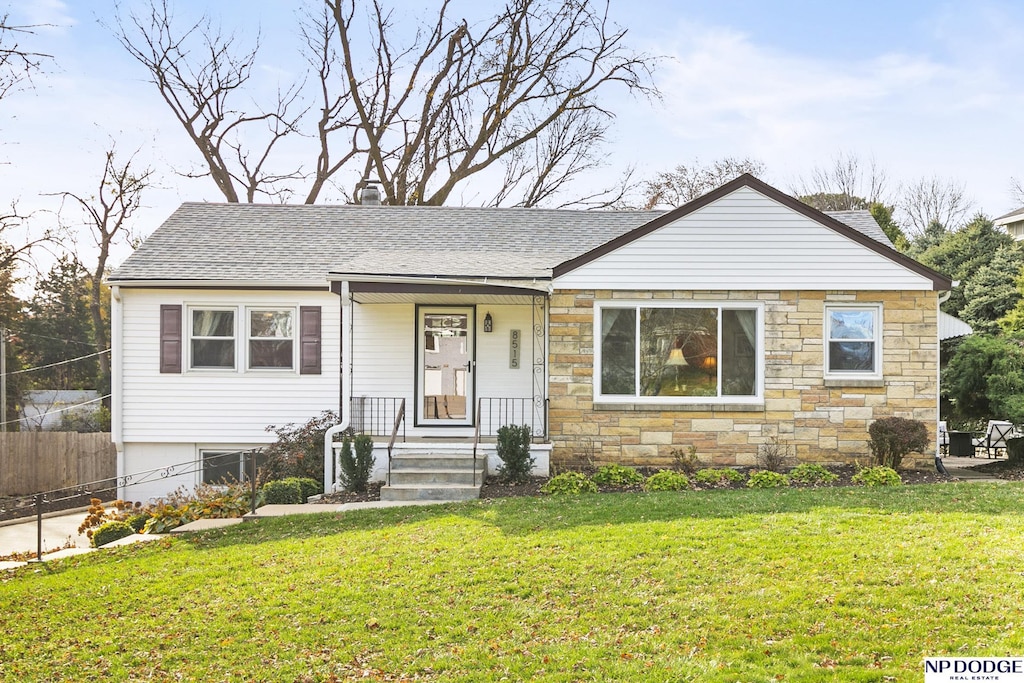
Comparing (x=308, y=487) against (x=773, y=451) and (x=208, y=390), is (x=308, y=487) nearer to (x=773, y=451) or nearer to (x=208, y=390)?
(x=208, y=390)

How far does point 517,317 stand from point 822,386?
5049 mm

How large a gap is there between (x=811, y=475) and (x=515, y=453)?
4193 millimetres

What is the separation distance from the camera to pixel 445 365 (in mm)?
13188

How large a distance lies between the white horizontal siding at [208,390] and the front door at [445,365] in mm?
1507

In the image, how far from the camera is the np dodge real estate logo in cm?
446

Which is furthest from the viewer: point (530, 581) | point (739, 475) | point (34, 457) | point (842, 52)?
point (842, 52)

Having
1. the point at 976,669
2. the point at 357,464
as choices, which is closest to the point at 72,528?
the point at 357,464

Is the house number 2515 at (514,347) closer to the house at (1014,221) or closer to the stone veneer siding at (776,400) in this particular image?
the stone veneer siding at (776,400)

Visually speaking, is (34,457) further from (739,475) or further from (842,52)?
(842,52)

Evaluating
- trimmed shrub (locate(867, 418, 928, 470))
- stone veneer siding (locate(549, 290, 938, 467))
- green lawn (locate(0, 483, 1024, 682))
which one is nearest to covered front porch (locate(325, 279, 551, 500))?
stone veneer siding (locate(549, 290, 938, 467))

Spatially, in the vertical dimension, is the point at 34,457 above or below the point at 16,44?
below

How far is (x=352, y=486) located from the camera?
35.9ft

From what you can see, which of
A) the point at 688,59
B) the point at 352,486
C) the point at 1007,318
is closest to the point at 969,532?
the point at 352,486

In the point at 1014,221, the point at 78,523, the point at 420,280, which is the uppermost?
the point at 1014,221
